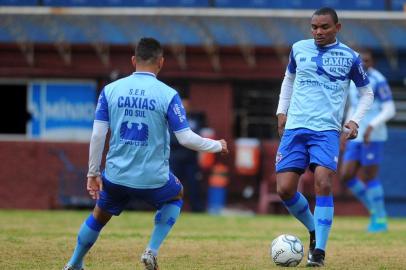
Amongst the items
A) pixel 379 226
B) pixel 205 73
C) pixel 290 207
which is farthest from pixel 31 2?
pixel 290 207

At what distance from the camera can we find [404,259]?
33.7 ft

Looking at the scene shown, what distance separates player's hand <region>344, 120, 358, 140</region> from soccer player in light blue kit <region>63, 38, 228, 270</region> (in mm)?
1591

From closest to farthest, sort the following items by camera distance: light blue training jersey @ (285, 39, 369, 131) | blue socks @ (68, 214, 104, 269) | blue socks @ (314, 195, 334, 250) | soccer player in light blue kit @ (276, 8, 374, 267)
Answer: blue socks @ (68, 214, 104, 269) < blue socks @ (314, 195, 334, 250) < soccer player in light blue kit @ (276, 8, 374, 267) < light blue training jersey @ (285, 39, 369, 131)

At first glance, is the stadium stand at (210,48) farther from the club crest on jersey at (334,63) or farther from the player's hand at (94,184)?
the player's hand at (94,184)

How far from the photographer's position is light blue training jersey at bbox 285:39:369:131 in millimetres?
9555

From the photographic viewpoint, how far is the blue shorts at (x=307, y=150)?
31.0ft

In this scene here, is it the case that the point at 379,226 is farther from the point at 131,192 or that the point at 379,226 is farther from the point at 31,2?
the point at 31,2

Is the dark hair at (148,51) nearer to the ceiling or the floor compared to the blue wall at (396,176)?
nearer to the ceiling

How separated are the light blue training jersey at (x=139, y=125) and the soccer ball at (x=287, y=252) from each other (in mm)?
1612

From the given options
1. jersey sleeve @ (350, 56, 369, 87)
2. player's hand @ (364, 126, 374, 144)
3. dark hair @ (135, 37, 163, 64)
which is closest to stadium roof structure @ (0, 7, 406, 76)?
player's hand @ (364, 126, 374, 144)

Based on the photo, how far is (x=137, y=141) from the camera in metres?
8.31

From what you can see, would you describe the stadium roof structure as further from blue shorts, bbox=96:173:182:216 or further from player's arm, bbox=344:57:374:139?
blue shorts, bbox=96:173:182:216

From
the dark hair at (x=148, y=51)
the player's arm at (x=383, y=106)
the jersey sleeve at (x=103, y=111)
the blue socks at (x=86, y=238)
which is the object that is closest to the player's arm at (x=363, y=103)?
the dark hair at (x=148, y=51)

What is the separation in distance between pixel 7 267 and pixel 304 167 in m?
2.84
